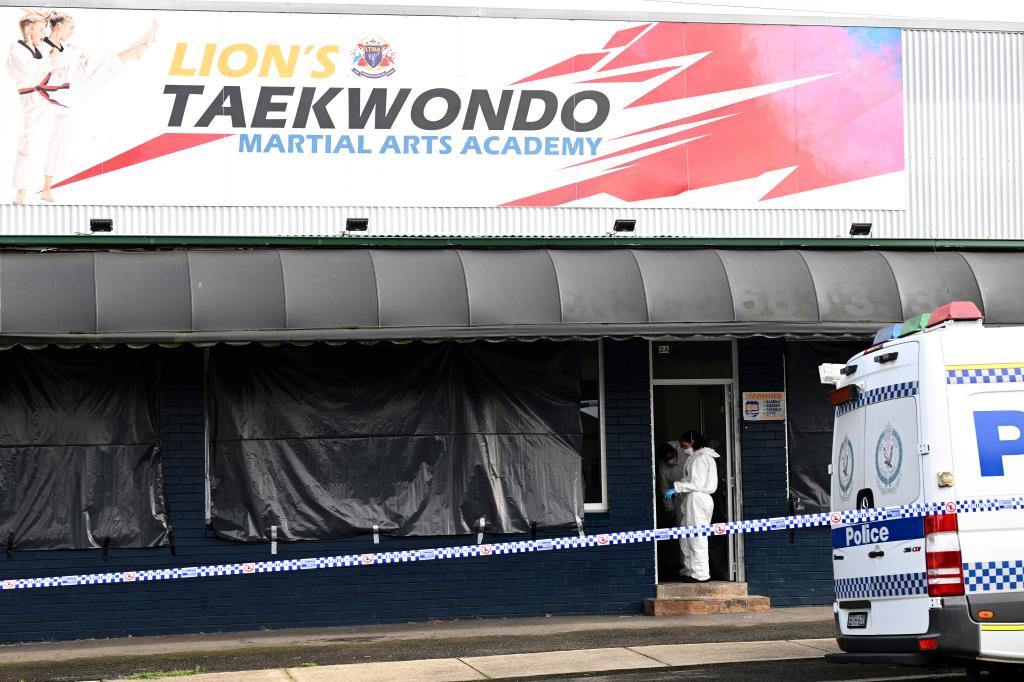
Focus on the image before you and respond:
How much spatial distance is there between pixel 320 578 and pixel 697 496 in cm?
410

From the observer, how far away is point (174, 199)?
13.3m

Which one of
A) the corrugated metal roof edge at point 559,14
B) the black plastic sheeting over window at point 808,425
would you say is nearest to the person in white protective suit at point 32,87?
the corrugated metal roof edge at point 559,14

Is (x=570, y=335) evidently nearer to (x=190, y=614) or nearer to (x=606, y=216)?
(x=606, y=216)

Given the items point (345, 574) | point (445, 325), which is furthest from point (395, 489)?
point (445, 325)

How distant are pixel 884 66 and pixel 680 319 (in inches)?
165

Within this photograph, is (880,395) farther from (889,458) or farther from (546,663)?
(546,663)

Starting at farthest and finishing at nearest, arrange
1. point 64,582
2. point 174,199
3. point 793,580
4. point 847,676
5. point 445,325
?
point 793,580
point 174,199
point 445,325
point 64,582
point 847,676

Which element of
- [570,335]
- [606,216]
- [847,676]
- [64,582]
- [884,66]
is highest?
[884,66]

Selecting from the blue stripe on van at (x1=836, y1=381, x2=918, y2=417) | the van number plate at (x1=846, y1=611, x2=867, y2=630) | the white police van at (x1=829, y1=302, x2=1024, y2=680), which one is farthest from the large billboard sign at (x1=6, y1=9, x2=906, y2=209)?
the van number plate at (x1=846, y1=611, x2=867, y2=630)

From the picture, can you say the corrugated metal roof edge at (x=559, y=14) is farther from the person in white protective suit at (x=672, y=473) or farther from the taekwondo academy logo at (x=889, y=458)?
the taekwondo academy logo at (x=889, y=458)

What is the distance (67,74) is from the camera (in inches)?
520

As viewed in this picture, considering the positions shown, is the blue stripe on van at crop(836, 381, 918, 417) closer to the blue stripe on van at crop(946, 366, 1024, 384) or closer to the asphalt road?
the blue stripe on van at crop(946, 366, 1024, 384)

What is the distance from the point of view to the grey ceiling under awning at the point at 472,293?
11.9 metres

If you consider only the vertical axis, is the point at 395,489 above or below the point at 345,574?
above
